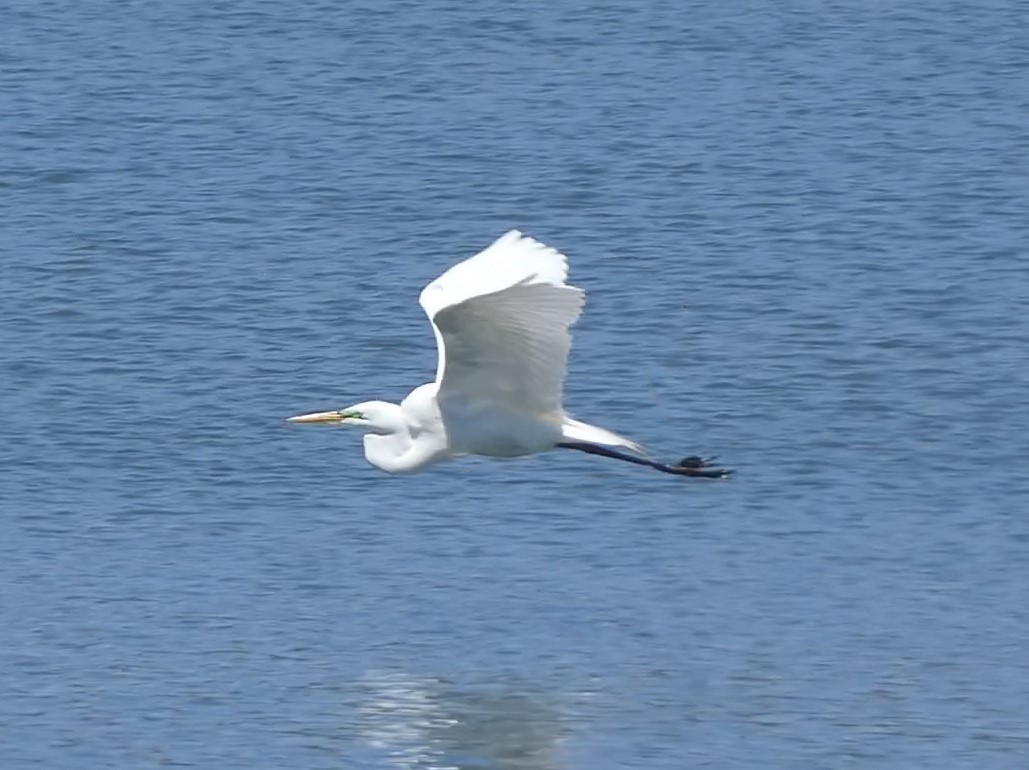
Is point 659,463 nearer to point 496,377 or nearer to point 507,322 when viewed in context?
point 496,377

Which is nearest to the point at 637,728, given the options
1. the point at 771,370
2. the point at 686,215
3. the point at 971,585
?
the point at 971,585

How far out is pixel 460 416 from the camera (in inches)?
468

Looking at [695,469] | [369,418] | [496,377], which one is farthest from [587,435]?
[369,418]

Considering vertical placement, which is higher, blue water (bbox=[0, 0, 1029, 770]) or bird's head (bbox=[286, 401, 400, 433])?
bird's head (bbox=[286, 401, 400, 433])

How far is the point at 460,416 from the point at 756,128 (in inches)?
410

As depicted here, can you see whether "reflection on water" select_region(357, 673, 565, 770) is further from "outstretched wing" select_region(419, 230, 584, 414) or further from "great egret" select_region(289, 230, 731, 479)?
"outstretched wing" select_region(419, 230, 584, 414)

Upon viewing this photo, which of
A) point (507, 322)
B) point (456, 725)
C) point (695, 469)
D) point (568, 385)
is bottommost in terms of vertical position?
point (456, 725)

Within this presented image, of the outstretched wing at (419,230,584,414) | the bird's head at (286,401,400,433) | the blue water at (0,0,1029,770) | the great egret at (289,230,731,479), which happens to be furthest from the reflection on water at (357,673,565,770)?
the outstretched wing at (419,230,584,414)


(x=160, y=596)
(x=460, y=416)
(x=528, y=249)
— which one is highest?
(x=528, y=249)

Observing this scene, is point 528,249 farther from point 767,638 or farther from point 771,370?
point 771,370

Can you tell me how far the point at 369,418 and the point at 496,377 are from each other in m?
0.91

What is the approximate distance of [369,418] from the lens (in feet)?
40.3

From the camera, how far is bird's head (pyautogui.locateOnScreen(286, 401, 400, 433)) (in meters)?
12.2

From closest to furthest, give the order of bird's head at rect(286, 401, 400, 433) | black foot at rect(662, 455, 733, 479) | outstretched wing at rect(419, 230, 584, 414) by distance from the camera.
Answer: outstretched wing at rect(419, 230, 584, 414) < bird's head at rect(286, 401, 400, 433) < black foot at rect(662, 455, 733, 479)
